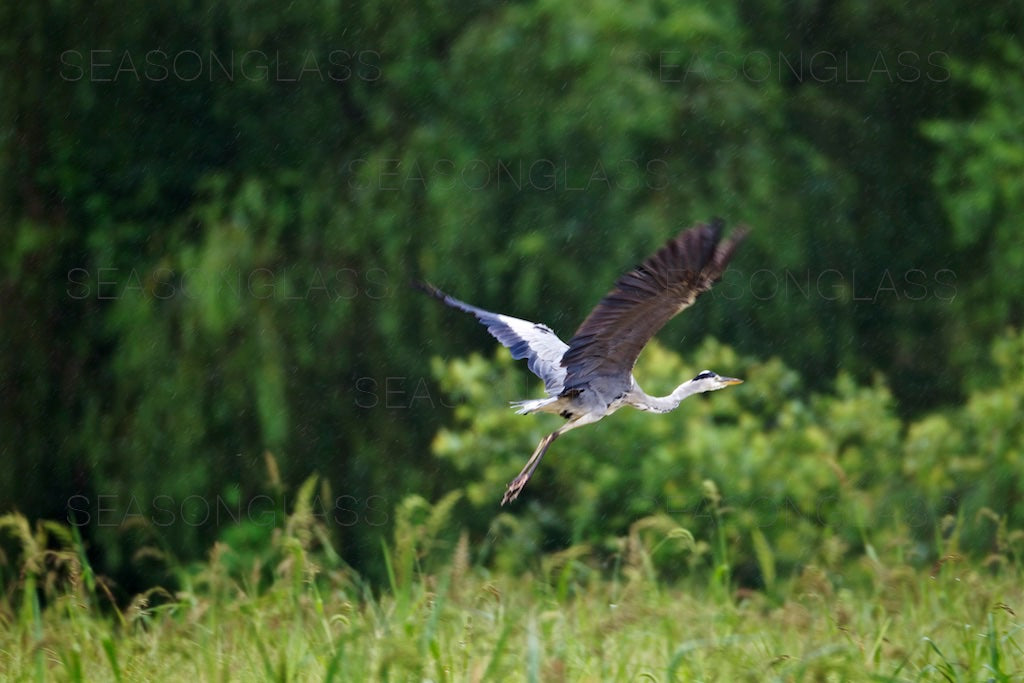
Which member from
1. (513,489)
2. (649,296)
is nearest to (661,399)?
(513,489)

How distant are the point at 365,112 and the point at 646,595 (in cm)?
531

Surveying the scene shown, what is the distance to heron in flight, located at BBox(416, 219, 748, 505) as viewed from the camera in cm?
372

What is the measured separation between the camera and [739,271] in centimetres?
873

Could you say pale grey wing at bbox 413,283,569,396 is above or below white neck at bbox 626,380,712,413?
above

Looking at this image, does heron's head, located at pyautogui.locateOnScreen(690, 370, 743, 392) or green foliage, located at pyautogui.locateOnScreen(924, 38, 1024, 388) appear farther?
green foliage, located at pyautogui.locateOnScreen(924, 38, 1024, 388)

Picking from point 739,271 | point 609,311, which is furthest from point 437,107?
point 609,311

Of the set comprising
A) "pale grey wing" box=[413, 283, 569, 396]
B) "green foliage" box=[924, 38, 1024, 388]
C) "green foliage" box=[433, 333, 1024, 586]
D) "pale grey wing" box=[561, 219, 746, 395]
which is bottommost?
"green foliage" box=[433, 333, 1024, 586]

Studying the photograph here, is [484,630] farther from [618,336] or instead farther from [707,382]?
[707,382]

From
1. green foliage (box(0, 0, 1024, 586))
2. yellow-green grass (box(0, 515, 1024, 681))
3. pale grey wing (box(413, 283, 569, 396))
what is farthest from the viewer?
green foliage (box(0, 0, 1024, 586))

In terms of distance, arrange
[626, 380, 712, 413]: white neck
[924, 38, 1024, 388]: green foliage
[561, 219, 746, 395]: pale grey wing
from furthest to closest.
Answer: [924, 38, 1024, 388]: green foliage, [626, 380, 712, 413]: white neck, [561, 219, 746, 395]: pale grey wing

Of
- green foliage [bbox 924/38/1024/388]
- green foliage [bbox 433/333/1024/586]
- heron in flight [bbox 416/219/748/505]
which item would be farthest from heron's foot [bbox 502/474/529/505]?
green foliage [bbox 924/38/1024/388]

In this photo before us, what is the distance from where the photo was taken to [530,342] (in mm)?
5258

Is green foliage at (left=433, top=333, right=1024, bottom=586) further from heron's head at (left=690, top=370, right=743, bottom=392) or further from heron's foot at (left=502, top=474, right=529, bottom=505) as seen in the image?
heron's foot at (left=502, top=474, right=529, bottom=505)

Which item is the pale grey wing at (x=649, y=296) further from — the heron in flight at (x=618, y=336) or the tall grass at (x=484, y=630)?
the tall grass at (x=484, y=630)
